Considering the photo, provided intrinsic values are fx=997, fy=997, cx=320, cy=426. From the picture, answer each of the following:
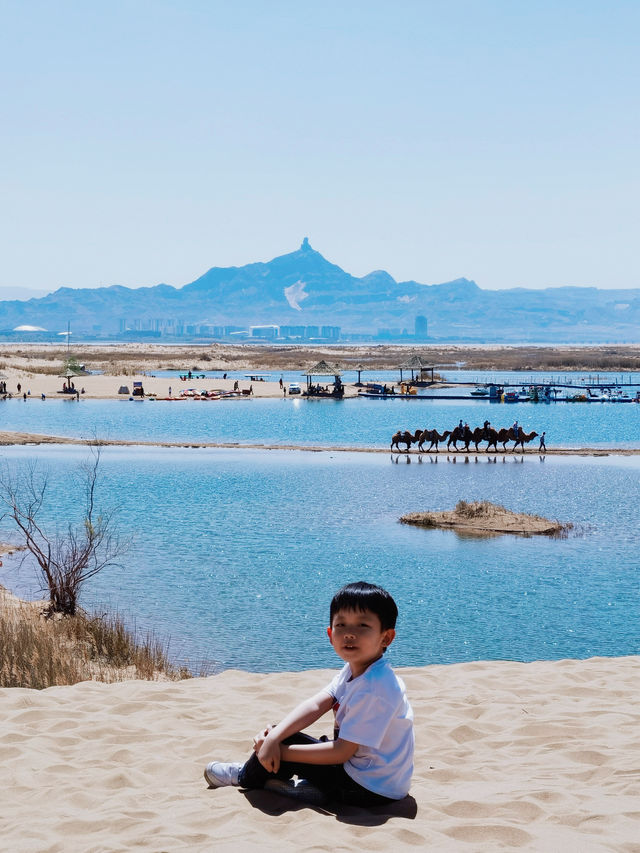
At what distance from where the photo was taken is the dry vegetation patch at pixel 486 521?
895 inches

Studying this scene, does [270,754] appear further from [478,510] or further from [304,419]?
[304,419]

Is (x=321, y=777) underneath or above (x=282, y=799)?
above

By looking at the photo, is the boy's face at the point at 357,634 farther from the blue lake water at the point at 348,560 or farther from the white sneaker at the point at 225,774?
the blue lake water at the point at 348,560

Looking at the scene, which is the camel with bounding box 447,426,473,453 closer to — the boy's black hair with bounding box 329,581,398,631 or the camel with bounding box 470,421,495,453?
the camel with bounding box 470,421,495,453

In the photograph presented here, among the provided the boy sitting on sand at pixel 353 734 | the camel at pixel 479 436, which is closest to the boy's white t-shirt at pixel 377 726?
the boy sitting on sand at pixel 353 734

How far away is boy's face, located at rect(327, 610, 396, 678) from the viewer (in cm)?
477

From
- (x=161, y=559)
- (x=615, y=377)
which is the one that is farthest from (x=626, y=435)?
(x=615, y=377)

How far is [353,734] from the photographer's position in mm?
4801

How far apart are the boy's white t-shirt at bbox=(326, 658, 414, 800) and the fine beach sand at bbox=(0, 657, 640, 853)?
0.15 metres

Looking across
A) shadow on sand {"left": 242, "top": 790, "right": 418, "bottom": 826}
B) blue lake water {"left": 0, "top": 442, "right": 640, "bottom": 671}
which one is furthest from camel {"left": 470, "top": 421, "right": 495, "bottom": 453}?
shadow on sand {"left": 242, "top": 790, "right": 418, "bottom": 826}

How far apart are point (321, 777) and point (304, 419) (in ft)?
191

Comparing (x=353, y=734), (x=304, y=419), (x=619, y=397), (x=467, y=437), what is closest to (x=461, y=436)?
(x=467, y=437)

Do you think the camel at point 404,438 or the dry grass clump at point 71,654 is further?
the camel at point 404,438

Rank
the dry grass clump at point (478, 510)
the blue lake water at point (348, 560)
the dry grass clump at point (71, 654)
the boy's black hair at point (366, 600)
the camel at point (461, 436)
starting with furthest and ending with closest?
the camel at point (461, 436) → the dry grass clump at point (478, 510) → the blue lake water at point (348, 560) → the dry grass clump at point (71, 654) → the boy's black hair at point (366, 600)
